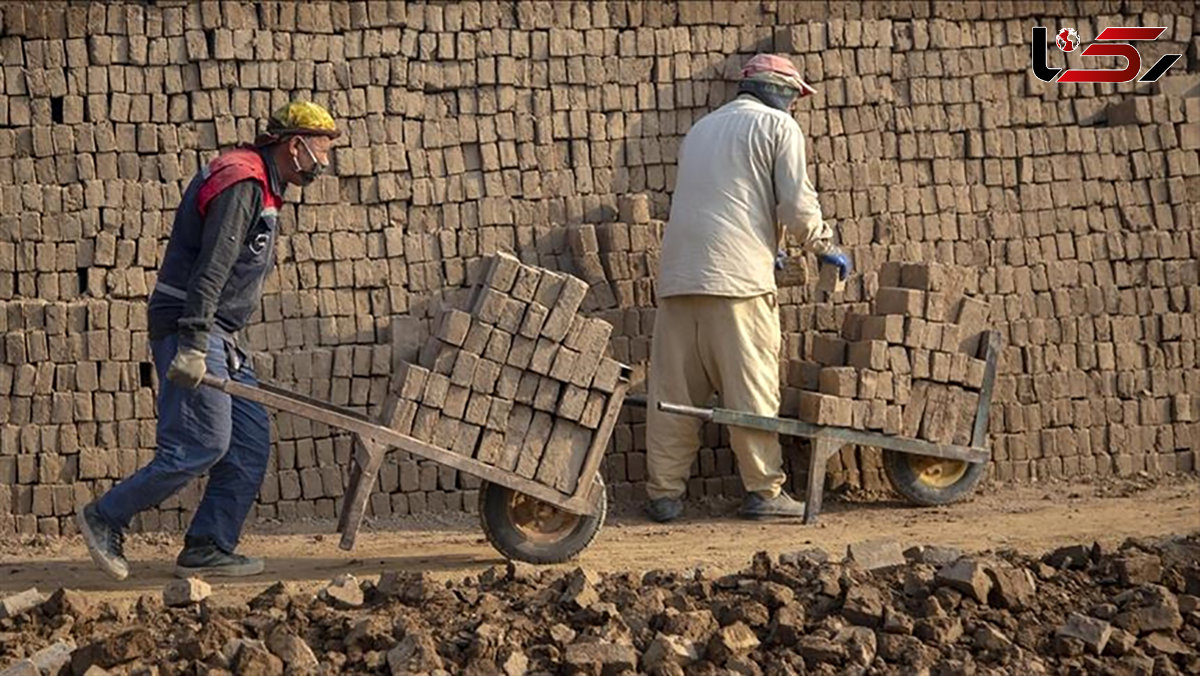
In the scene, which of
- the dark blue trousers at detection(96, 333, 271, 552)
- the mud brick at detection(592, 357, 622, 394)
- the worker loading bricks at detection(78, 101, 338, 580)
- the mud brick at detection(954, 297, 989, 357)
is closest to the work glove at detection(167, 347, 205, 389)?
the worker loading bricks at detection(78, 101, 338, 580)

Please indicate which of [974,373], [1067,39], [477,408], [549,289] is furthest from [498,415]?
[1067,39]

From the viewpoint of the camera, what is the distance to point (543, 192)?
10.1m

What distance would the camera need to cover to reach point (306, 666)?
22.0 ft

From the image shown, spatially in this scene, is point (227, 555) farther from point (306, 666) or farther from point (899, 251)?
point (899, 251)

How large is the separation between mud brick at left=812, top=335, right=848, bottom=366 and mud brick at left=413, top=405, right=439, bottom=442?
238 cm

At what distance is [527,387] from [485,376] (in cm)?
18

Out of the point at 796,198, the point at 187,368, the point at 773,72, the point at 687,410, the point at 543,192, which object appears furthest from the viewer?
the point at 543,192

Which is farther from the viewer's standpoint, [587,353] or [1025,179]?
[1025,179]

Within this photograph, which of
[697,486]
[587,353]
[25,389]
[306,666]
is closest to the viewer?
[306,666]

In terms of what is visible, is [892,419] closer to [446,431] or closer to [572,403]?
[572,403]

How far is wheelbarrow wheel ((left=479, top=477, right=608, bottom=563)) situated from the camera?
8.49 metres

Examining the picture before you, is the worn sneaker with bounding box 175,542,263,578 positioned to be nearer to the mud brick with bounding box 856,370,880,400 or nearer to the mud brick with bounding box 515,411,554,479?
the mud brick with bounding box 515,411,554,479

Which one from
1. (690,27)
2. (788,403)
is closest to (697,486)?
(788,403)

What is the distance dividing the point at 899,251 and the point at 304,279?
2867 millimetres
